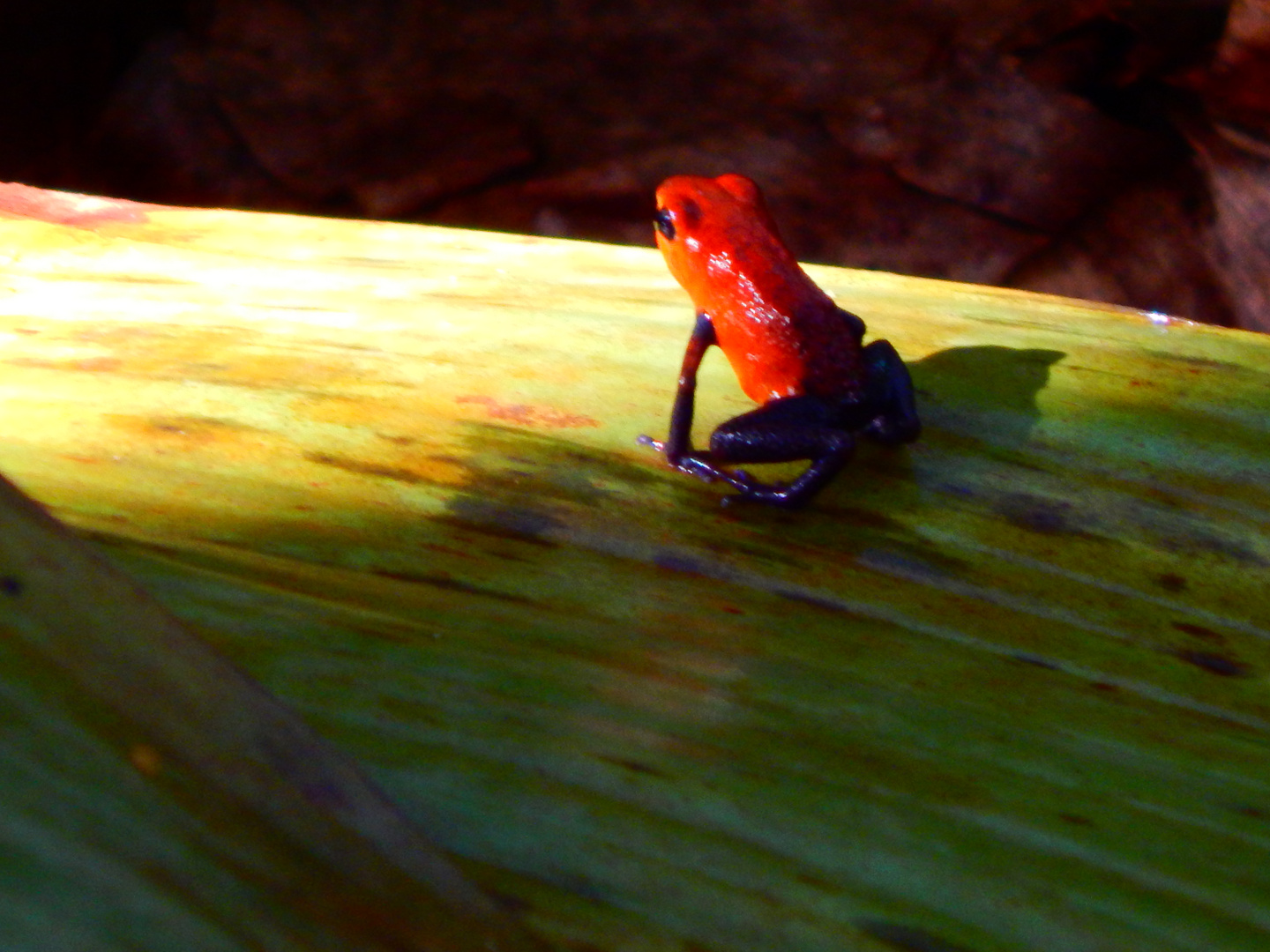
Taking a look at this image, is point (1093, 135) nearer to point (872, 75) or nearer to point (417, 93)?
point (872, 75)

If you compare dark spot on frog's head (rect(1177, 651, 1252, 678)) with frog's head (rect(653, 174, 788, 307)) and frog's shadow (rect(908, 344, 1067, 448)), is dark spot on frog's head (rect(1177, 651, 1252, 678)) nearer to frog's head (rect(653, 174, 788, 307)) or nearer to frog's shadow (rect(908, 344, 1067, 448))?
frog's shadow (rect(908, 344, 1067, 448))

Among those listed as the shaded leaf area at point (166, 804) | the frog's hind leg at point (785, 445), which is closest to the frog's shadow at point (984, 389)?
the frog's hind leg at point (785, 445)

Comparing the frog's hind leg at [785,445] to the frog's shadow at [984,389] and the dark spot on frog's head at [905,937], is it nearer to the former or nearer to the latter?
the frog's shadow at [984,389]

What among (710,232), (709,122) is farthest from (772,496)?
(709,122)

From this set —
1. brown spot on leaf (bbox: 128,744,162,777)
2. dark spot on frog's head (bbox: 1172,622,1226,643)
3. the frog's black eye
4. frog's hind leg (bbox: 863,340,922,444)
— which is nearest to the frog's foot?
frog's hind leg (bbox: 863,340,922,444)

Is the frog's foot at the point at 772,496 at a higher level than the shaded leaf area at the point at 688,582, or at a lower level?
lower

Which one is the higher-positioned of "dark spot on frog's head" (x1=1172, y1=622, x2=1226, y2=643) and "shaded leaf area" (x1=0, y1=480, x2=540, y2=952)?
"shaded leaf area" (x1=0, y1=480, x2=540, y2=952)

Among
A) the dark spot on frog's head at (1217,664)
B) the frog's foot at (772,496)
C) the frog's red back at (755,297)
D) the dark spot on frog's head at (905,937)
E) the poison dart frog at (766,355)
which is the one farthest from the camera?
the frog's red back at (755,297)
